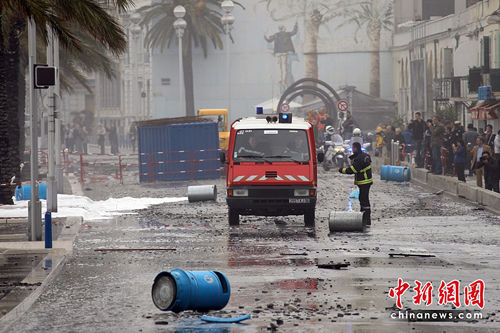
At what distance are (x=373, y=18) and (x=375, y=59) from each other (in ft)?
11.2

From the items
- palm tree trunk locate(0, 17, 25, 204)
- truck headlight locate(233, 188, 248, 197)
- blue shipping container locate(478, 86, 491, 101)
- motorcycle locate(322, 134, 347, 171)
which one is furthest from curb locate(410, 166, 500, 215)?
palm tree trunk locate(0, 17, 25, 204)

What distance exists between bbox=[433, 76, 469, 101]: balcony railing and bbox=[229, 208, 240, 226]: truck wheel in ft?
109

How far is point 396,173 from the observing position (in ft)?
122

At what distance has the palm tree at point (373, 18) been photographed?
85.7 m

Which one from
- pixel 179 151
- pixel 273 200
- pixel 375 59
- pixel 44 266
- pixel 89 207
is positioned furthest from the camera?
pixel 375 59

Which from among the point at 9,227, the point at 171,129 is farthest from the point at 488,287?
the point at 171,129

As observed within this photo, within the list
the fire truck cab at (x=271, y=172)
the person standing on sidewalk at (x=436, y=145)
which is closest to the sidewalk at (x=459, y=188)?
the person standing on sidewalk at (x=436, y=145)

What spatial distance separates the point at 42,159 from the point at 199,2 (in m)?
17.6

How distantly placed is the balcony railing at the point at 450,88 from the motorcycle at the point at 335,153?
1236 cm

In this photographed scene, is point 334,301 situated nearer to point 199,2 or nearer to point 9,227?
point 9,227

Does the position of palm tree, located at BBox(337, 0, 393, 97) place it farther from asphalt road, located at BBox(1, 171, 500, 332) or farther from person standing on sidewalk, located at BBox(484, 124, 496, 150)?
asphalt road, located at BBox(1, 171, 500, 332)

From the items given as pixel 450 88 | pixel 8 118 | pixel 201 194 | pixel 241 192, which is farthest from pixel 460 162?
pixel 450 88

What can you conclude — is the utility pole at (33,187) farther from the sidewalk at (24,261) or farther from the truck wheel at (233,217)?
the truck wheel at (233,217)

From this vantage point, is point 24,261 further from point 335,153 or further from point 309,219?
point 335,153
